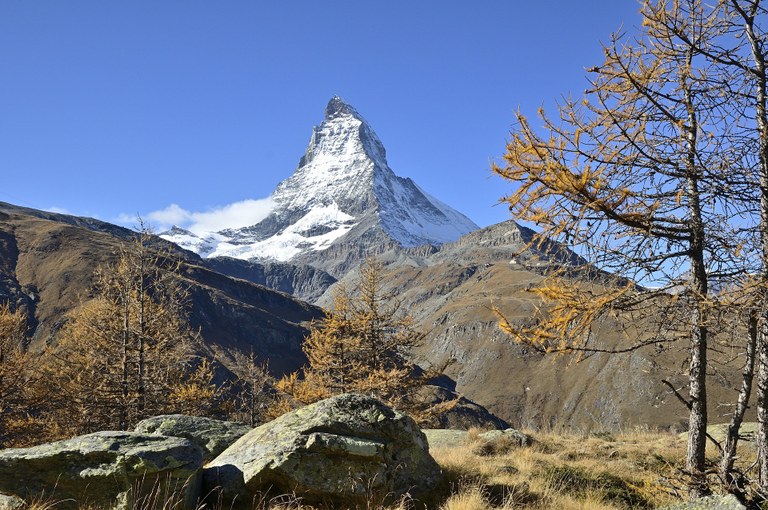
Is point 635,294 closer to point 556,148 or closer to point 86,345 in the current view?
point 556,148

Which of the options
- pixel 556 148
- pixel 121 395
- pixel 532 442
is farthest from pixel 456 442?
pixel 121 395

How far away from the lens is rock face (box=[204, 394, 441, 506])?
6.76 m

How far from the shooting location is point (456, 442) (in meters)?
14.3

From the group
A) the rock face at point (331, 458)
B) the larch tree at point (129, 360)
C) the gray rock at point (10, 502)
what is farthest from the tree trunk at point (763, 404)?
the larch tree at point (129, 360)

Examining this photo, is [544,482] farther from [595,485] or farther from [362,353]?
[362,353]

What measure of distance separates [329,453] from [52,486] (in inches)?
133

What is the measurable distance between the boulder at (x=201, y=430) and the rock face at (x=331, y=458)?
152 cm

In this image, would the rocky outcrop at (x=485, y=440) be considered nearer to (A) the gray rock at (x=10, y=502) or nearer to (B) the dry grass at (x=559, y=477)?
(B) the dry grass at (x=559, y=477)

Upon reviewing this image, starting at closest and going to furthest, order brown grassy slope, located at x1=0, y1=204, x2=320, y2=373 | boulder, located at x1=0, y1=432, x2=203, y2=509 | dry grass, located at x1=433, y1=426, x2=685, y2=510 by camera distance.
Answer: boulder, located at x1=0, y1=432, x2=203, y2=509 → dry grass, located at x1=433, y1=426, x2=685, y2=510 → brown grassy slope, located at x1=0, y1=204, x2=320, y2=373

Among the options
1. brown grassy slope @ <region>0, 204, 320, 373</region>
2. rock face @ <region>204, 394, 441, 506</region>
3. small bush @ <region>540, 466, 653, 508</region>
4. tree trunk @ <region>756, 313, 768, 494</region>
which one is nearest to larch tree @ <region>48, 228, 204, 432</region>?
rock face @ <region>204, 394, 441, 506</region>

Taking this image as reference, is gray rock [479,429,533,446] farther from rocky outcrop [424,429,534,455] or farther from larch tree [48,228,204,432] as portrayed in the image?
larch tree [48,228,204,432]

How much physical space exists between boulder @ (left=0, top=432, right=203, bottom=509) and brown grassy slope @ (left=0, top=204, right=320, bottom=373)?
73.6 metres

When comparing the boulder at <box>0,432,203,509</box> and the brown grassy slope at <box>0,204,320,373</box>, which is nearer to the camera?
the boulder at <box>0,432,203,509</box>

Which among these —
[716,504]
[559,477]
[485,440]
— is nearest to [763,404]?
[716,504]
